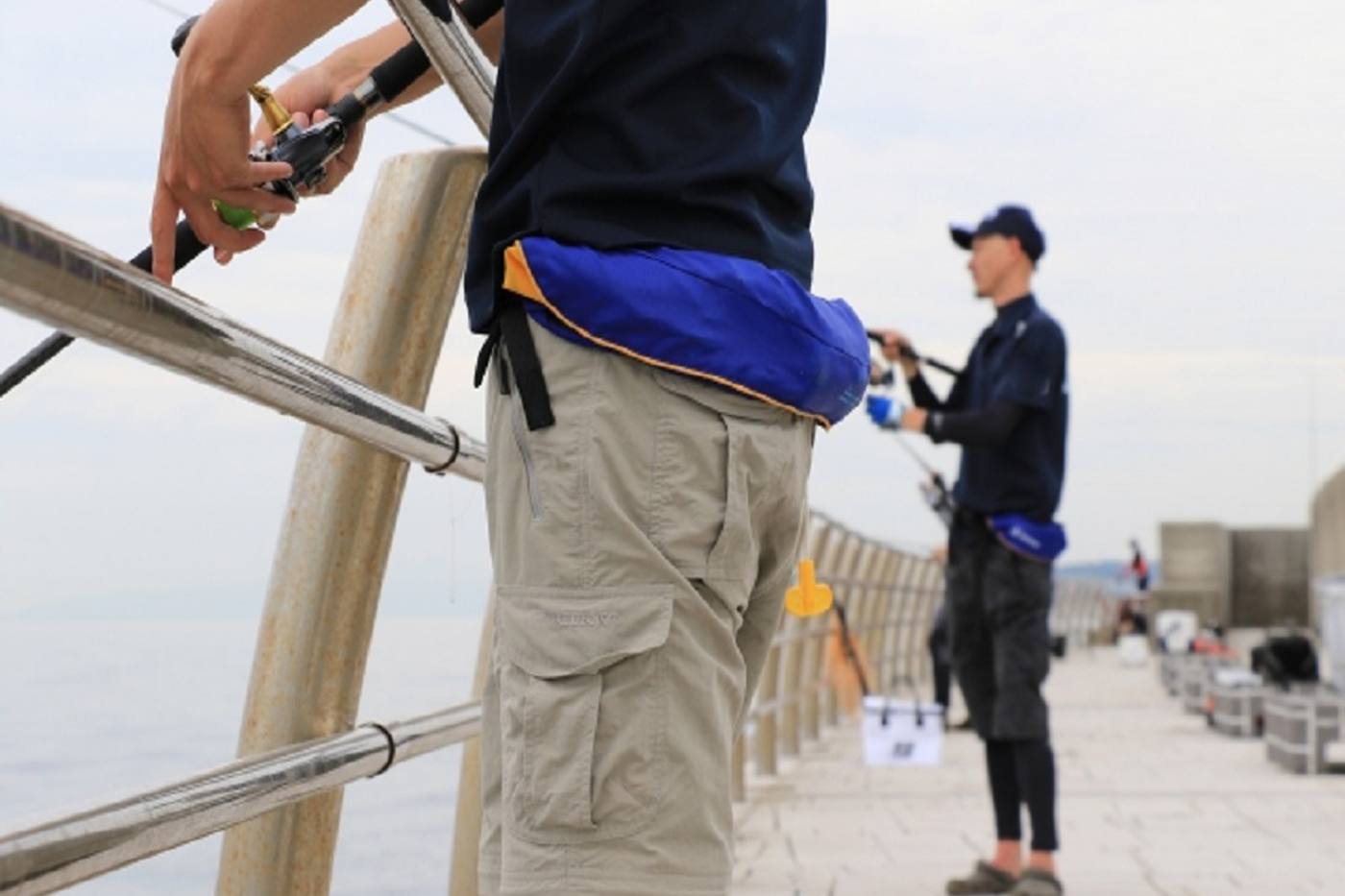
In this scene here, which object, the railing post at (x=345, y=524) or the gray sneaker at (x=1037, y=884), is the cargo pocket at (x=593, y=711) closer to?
the railing post at (x=345, y=524)

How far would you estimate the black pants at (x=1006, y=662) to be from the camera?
5320 millimetres

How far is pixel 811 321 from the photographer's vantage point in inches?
62.9

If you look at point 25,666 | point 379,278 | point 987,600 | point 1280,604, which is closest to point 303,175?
point 379,278

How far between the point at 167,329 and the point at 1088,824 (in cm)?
600

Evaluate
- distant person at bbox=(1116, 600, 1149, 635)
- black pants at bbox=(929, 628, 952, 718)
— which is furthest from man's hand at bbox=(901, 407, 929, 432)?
distant person at bbox=(1116, 600, 1149, 635)

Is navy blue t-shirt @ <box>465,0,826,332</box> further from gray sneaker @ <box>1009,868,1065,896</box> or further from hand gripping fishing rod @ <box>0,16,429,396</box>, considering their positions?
gray sneaker @ <box>1009,868,1065,896</box>

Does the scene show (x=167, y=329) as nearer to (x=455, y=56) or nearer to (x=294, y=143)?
(x=294, y=143)

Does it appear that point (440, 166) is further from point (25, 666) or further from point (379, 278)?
point (25, 666)

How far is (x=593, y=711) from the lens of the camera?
1.45 metres

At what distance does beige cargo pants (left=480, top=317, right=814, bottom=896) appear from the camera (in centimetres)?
146

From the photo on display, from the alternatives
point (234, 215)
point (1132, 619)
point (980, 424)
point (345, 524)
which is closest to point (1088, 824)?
point (980, 424)

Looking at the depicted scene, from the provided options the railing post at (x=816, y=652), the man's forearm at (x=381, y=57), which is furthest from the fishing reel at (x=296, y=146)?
the railing post at (x=816, y=652)

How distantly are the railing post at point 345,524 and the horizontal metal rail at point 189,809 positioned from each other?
7cm

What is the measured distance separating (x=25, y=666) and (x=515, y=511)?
743mm
